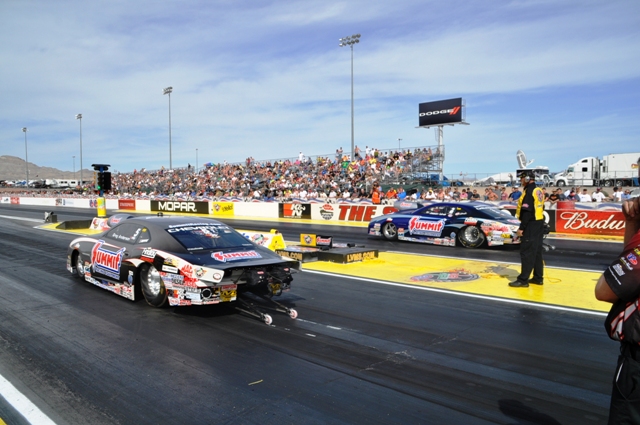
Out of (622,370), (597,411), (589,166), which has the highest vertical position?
(589,166)

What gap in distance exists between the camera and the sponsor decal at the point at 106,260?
25.7ft

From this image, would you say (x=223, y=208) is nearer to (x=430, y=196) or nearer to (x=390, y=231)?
(x=430, y=196)

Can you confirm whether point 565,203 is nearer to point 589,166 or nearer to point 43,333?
point 43,333

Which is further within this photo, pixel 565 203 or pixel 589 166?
pixel 589 166

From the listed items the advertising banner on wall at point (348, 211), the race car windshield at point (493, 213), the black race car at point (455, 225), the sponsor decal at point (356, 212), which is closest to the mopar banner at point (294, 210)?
the advertising banner on wall at point (348, 211)

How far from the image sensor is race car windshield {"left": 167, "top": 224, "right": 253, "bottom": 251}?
720 centimetres

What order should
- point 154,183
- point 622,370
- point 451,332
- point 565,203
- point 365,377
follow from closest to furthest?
point 622,370 → point 365,377 → point 451,332 → point 565,203 → point 154,183

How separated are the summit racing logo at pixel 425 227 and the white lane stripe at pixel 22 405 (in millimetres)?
12167

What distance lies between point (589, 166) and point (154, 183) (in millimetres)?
39977

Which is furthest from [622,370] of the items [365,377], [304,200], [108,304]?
[304,200]

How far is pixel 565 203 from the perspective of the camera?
1842 cm

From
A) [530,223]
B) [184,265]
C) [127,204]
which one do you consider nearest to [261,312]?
[184,265]

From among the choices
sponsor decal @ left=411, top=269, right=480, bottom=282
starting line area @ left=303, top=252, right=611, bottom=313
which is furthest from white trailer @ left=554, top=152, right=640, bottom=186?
sponsor decal @ left=411, top=269, right=480, bottom=282

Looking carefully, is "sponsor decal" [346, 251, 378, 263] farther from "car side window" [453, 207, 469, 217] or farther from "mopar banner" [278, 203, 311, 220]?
"mopar banner" [278, 203, 311, 220]
